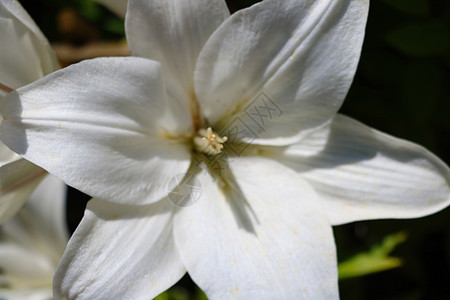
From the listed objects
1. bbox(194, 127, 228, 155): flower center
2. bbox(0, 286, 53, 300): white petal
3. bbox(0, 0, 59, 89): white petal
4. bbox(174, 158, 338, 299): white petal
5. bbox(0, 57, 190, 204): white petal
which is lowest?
bbox(0, 286, 53, 300): white petal

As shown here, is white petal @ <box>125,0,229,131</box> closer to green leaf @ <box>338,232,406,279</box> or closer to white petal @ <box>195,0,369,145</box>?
white petal @ <box>195,0,369,145</box>

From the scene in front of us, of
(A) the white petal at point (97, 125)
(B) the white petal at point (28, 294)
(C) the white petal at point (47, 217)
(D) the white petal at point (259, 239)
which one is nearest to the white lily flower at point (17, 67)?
(A) the white petal at point (97, 125)

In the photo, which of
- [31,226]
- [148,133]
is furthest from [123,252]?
[31,226]

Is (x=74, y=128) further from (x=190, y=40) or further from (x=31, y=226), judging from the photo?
(x=31, y=226)

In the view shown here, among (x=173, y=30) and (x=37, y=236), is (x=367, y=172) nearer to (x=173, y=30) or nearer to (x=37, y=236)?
(x=173, y=30)

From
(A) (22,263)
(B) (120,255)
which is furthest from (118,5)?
(A) (22,263)

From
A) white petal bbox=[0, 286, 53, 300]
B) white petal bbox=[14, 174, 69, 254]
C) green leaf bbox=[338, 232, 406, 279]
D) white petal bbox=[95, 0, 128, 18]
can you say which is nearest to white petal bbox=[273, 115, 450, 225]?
green leaf bbox=[338, 232, 406, 279]

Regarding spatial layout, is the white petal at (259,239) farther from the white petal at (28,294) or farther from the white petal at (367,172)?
the white petal at (28,294)
